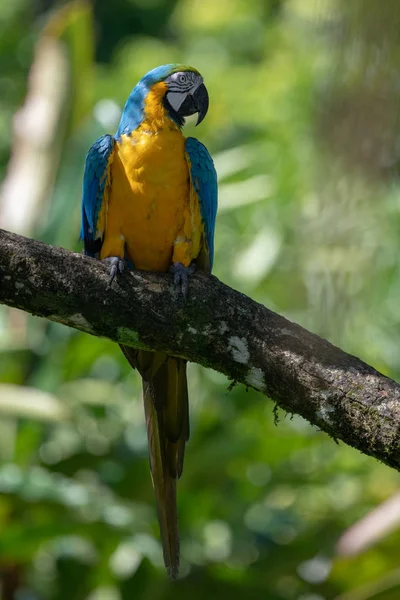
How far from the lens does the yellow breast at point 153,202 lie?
279cm

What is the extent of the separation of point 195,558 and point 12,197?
2188 millimetres

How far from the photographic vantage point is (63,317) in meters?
2.18

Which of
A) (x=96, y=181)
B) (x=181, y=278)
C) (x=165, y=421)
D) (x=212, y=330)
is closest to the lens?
(x=212, y=330)

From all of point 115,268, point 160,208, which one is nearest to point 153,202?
point 160,208

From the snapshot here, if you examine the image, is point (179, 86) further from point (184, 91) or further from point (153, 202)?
point (153, 202)

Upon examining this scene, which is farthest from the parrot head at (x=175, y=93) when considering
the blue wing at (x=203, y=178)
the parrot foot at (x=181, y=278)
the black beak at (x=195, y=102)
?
the parrot foot at (x=181, y=278)

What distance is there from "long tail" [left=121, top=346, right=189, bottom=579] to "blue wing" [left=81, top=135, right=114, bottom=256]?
1.52 ft

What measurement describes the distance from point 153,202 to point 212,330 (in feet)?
2.40

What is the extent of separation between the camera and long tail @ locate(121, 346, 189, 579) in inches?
104

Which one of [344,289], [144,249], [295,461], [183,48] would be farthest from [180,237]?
[183,48]

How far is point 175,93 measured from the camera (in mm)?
2938

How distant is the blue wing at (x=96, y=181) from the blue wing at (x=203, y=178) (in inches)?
11.0

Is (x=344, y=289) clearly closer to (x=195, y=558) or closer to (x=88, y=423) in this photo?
(x=195, y=558)

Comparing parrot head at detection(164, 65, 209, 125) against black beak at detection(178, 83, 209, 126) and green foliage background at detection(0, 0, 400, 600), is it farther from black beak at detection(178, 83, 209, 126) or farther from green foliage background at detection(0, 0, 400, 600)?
green foliage background at detection(0, 0, 400, 600)
